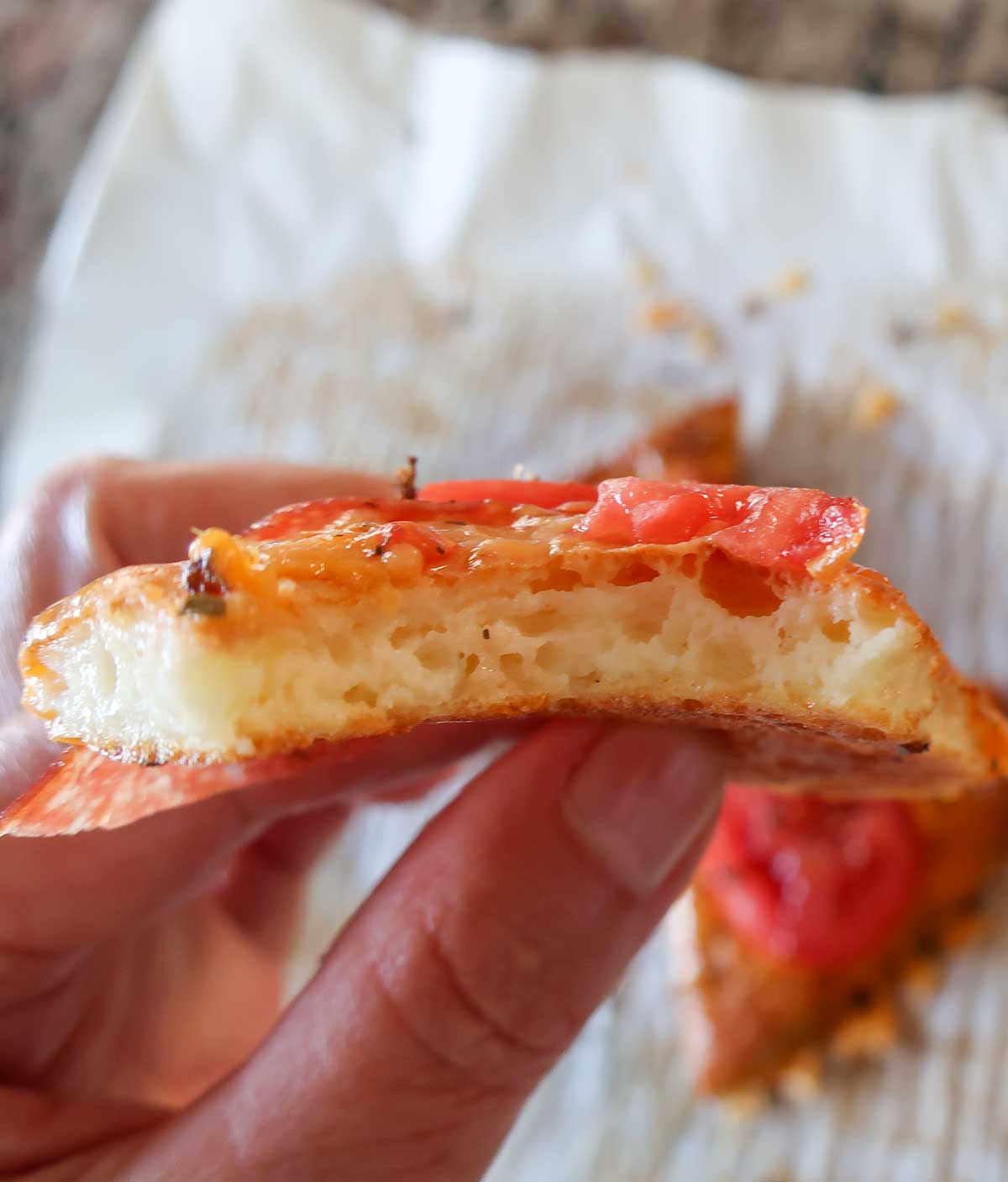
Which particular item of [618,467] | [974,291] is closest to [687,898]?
[618,467]

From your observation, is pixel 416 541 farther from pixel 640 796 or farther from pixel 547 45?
pixel 547 45

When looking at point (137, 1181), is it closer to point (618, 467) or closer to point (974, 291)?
point (618, 467)

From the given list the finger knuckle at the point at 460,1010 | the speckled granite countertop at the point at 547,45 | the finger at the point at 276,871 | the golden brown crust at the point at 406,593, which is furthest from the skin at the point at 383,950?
the speckled granite countertop at the point at 547,45

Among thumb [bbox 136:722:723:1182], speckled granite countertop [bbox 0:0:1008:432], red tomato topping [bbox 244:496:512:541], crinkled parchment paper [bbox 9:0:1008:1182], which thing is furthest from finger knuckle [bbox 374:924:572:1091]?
speckled granite countertop [bbox 0:0:1008:432]

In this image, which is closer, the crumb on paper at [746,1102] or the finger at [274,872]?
the finger at [274,872]

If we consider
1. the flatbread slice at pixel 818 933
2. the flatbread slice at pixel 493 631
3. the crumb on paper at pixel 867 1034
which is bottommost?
the crumb on paper at pixel 867 1034

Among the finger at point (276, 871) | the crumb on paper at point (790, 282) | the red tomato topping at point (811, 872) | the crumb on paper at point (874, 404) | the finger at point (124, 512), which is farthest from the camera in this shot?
the crumb on paper at point (790, 282)

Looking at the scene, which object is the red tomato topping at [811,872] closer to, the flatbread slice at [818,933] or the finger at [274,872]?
the flatbread slice at [818,933]
